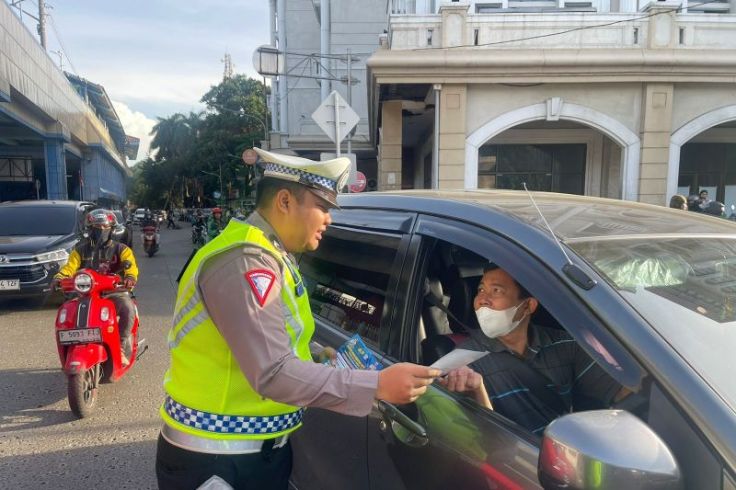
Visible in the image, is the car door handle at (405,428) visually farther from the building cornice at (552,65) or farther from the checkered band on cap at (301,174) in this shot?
the building cornice at (552,65)

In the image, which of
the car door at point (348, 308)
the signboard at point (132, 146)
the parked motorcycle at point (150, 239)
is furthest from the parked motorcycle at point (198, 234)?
the signboard at point (132, 146)

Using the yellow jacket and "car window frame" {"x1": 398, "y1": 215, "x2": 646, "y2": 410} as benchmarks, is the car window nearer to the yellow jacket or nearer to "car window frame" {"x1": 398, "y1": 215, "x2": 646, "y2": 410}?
"car window frame" {"x1": 398, "y1": 215, "x2": 646, "y2": 410}

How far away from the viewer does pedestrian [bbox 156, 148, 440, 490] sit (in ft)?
4.42

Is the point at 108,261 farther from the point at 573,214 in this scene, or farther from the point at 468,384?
the point at 573,214

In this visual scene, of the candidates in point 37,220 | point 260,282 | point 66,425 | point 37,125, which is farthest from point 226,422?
point 37,125

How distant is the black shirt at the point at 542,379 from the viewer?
5.41ft

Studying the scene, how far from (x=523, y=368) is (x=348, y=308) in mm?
892

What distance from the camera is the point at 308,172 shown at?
5.07ft

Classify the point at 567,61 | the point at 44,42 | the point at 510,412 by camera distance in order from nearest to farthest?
1. the point at 510,412
2. the point at 567,61
3. the point at 44,42

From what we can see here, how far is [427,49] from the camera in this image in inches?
435

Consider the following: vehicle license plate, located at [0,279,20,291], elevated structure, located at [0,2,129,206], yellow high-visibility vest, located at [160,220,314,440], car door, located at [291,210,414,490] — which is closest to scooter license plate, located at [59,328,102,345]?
car door, located at [291,210,414,490]

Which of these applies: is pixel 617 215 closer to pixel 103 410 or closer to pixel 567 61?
pixel 103 410

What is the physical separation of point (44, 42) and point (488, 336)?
30.2 metres

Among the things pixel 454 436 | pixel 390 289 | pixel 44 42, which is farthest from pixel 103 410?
pixel 44 42
